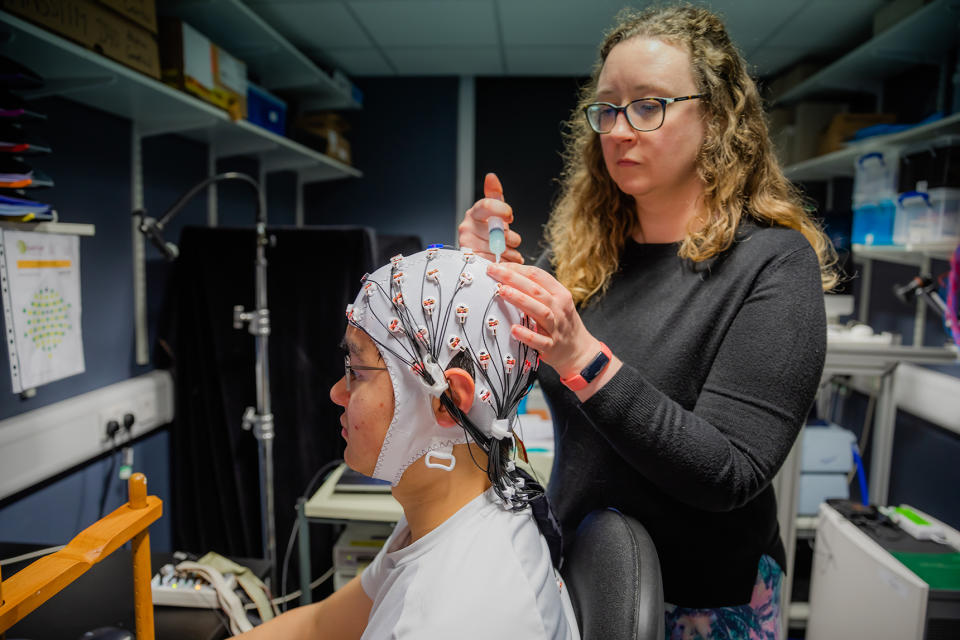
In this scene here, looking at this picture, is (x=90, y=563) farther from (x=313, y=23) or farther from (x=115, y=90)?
(x=313, y=23)

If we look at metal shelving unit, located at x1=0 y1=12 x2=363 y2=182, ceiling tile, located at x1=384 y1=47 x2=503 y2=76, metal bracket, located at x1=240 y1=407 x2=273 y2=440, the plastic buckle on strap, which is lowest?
metal bracket, located at x1=240 y1=407 x2=273 y2=440

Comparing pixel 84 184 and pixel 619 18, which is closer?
pixel 619 18

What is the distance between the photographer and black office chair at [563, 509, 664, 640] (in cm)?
64

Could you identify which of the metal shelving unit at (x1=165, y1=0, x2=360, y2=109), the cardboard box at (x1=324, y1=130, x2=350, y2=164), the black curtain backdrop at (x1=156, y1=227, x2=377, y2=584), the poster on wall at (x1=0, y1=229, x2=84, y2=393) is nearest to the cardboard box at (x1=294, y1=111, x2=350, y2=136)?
the cardboard box at (x1=324, y1=130, x2=350, y2=164)

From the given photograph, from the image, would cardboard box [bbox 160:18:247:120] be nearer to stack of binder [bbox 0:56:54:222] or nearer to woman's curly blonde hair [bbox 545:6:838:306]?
→ stack of binder [bbox 0:56:54:222]

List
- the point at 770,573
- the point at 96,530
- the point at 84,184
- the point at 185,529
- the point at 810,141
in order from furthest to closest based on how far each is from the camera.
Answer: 1. the point at 810,141
2. the point at 185,529
3. the point at 84,184
4. the point at 770,573
5. the point at 96,530

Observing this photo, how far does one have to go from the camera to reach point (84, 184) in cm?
172

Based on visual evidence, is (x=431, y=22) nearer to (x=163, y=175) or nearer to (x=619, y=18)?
(x=163, y=175)

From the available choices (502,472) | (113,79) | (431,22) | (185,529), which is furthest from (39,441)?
(431,22)

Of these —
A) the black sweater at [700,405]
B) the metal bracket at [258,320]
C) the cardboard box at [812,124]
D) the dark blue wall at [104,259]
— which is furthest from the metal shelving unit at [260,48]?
the cardboard box at [812,124]

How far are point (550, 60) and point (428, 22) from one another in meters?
0.91

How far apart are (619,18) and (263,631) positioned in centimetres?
121

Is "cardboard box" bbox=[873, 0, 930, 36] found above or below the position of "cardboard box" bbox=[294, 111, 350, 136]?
above

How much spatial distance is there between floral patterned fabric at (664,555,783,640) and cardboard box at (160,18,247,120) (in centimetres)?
198
